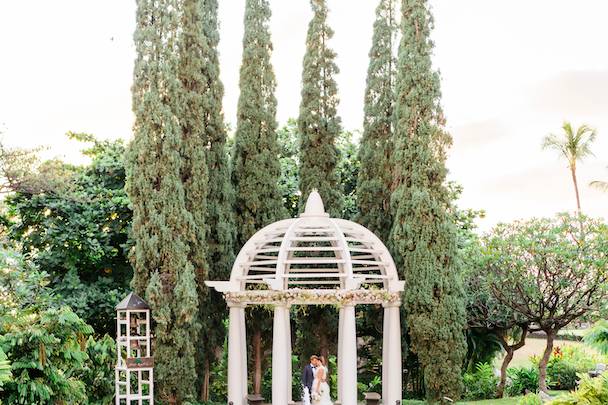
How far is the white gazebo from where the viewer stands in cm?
1477

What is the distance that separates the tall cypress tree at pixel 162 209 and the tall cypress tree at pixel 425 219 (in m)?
4.79

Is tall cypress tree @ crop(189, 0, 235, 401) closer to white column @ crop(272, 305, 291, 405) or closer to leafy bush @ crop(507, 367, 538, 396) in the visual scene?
white column @ crop(272, 305, 291, 405)

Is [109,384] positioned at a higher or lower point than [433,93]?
lower

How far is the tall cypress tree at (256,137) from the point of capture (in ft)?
60.2

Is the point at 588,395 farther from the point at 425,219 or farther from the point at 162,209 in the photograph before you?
the point at 425,219

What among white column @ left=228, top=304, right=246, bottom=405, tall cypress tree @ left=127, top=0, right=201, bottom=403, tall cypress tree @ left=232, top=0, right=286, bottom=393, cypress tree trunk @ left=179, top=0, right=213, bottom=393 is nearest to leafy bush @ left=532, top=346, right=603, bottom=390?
tall cypress tree @ left=232, top=0, right=286, bottom=393

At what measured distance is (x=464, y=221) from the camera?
22.3m

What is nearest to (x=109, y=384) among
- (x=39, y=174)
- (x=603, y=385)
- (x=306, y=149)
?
(x=39, y=174)

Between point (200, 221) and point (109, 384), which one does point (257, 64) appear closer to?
point (200, 221)

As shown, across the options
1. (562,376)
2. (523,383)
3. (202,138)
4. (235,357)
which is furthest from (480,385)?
(202,138)

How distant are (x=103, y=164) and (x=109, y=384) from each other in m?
6.30

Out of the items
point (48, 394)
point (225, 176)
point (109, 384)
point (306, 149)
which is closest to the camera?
point (48, 394)

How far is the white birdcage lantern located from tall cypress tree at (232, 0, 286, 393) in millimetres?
3234

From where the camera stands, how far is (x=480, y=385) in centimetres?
1847
